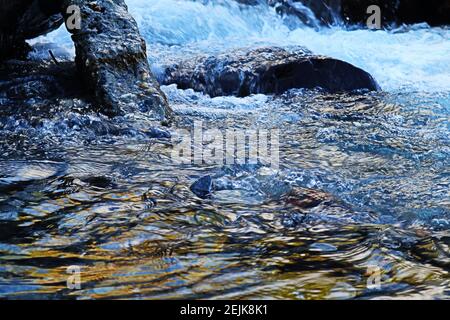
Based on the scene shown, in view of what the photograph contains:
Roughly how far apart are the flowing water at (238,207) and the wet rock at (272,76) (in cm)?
57

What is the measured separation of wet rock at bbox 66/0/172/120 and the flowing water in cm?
27

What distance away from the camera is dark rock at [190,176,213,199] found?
3451mm

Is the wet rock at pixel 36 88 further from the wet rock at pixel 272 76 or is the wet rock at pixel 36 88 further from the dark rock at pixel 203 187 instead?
the dark rock at pixel 203 187

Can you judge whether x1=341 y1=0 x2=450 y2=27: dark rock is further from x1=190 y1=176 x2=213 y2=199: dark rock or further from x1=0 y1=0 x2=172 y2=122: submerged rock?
x1=190 y1=176 x2=213 y2=199: dark rock

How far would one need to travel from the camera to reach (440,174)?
3914mm

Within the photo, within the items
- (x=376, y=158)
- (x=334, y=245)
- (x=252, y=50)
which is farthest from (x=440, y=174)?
(x=252, y=50)

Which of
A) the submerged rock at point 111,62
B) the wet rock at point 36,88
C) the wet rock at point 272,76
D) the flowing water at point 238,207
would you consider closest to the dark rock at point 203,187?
the flowing water at point 238,207

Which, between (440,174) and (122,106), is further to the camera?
(122,106)

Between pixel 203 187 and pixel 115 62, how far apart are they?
236 centimetres

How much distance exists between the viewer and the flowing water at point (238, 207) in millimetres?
2311

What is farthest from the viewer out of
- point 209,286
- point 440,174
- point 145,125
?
point 145,125

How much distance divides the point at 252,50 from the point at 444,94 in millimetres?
2645
